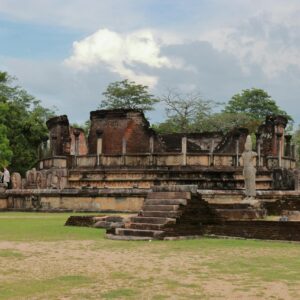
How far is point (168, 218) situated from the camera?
12836 millimetres

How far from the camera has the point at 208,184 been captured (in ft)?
88.1

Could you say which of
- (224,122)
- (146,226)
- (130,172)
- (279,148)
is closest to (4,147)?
(130,172)

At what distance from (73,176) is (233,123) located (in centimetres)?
2981

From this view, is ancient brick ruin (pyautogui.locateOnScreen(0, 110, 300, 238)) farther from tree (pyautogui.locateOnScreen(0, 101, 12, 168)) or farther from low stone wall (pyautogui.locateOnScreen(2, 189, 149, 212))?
tree (pyautogui.locateOnScreen(0, 101, 12, 168))

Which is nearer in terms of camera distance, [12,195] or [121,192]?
[121,192]

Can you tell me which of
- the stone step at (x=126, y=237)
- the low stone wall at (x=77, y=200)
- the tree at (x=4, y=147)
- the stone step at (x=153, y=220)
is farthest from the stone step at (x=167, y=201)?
the tree at (x=4, y=147)

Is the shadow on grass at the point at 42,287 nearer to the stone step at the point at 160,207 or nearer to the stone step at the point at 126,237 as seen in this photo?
the stone step at the point at 126,237

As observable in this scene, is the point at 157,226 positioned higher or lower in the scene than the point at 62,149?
lower

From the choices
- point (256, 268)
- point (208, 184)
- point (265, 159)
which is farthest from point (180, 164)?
point (256, 268)

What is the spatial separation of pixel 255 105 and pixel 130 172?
128 ft

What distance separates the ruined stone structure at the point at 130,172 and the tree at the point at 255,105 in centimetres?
2966

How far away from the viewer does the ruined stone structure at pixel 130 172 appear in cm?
2236

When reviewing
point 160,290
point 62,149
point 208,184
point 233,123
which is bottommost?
point 160,290

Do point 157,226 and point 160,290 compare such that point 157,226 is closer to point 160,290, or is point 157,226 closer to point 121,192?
point 160,290
